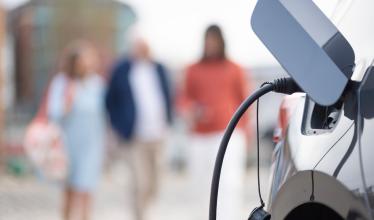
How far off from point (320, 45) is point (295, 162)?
37 centimetres

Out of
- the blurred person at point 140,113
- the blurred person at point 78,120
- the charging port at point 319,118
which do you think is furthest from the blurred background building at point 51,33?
the charging port at point 319,118

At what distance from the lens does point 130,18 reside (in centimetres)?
1853

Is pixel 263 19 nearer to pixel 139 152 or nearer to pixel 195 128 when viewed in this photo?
pixel 195 128

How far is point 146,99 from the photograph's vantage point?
26.5 ft

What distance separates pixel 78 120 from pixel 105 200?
11.9ft

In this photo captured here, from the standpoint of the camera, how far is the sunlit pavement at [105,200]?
30.6 feet

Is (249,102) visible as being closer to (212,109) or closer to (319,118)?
(319,118)

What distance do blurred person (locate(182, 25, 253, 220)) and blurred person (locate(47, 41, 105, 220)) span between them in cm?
91

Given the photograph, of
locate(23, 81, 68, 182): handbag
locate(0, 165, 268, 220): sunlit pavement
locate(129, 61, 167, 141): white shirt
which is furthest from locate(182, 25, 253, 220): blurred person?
locate(23, 81, 68, 182): handbag

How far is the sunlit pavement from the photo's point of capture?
9336 millimetres

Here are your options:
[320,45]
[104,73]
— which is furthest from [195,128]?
[104,73]

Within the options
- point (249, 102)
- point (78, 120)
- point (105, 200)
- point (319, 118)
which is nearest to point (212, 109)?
point (78, 120)

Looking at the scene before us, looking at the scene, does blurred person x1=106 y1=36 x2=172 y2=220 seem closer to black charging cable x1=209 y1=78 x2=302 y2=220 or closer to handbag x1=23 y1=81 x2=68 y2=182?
handbag x1=23 y1=81 x2=68 y2=182

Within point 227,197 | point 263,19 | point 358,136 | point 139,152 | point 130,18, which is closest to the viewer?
point 358,136
